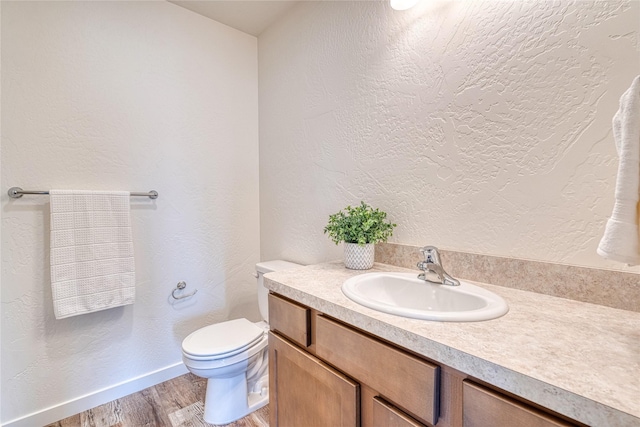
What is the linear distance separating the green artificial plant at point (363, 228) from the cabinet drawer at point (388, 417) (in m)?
0.59

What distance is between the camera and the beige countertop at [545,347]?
434mm

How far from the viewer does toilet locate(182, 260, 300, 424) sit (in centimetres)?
136

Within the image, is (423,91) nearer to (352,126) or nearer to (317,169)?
(352,126)

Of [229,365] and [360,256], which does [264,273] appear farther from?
[360,256]

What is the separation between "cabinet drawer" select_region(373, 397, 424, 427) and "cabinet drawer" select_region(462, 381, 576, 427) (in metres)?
0.13

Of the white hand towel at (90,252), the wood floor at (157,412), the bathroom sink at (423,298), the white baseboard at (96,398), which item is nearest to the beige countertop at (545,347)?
the bathroom sink at (423,298)

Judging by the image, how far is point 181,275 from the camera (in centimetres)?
186

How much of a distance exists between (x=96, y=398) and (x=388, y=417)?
172cm

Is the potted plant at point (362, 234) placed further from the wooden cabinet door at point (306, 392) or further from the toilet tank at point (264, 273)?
the toilet tank at point (264, 273)

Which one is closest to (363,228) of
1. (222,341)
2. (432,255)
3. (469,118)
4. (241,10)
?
(432,255)

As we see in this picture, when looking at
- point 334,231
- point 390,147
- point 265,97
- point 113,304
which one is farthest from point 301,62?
point 113,304

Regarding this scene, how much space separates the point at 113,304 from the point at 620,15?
2.30 m

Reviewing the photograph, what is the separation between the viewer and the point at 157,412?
1.54 meters

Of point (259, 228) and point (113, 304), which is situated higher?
point (259, 228)
